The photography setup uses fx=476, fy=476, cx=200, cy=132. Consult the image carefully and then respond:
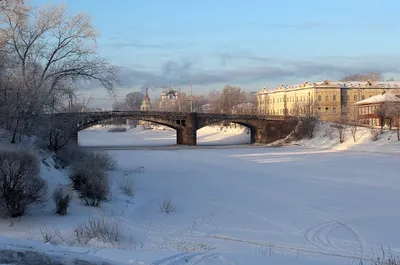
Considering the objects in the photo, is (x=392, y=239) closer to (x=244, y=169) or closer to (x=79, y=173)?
(x=79, y=173)

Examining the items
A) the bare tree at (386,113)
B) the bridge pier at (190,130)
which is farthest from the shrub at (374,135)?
the bridge pier at (190,130)

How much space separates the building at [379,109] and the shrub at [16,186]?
5536 centimetres

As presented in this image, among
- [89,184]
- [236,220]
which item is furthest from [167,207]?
[89,184]

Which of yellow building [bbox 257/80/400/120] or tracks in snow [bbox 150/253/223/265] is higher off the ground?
yellow building [bbox 257/80/400/120]

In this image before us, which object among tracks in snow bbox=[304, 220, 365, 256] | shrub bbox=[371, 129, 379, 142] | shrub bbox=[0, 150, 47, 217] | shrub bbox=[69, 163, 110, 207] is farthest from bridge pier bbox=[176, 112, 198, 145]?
shrub bbox=[0, 150, 47, 217]

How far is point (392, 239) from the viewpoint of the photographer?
13.4 metres

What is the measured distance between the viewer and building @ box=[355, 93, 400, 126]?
62969 millimetres

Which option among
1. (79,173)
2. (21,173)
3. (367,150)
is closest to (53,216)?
(21,173)

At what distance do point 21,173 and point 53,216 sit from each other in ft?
5.51

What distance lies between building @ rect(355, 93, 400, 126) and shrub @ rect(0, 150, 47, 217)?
182 feet

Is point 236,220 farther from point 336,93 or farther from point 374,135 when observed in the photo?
point 336,93

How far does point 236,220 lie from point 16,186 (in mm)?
7099

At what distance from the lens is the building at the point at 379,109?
63.0 meters

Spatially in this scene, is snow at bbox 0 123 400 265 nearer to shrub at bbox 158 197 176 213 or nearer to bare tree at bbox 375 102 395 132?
shrub at bbox 158 197 176 213
